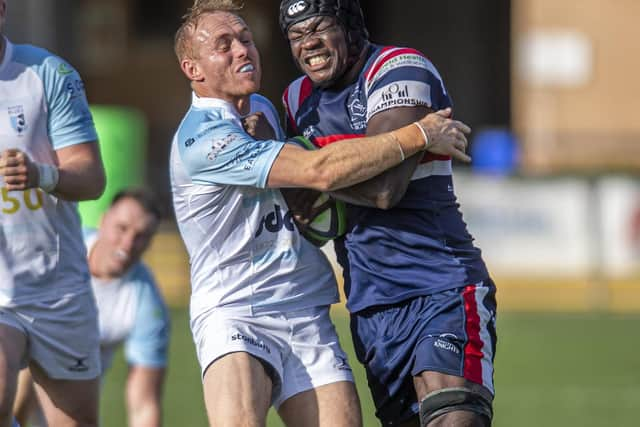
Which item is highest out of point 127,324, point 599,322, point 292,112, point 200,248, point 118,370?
point 292,112

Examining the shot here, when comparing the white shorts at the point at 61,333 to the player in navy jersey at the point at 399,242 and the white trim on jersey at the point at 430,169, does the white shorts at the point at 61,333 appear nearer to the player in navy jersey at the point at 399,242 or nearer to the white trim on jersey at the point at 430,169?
the player in navy jersey at the point at 399,242

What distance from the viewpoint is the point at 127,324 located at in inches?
313

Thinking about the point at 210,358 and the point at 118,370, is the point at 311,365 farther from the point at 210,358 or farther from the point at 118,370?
the point at 118,370

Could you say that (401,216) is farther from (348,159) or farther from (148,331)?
(148,331)

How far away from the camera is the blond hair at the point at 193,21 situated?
577cm

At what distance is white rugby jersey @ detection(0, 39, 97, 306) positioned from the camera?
5953 millimetres

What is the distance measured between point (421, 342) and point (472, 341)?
209mm

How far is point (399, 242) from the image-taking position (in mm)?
5664

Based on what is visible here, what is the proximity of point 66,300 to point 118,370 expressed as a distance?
6.35m

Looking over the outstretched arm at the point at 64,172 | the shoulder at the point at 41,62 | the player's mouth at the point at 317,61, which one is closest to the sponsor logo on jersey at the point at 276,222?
the player's mouth at the point at 317,61

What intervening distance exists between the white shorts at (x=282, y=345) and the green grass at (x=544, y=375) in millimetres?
3905

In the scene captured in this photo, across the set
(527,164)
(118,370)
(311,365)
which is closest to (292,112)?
(311,365)

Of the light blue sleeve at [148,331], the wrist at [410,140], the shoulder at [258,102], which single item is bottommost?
the light blue sleeve at [148,331]

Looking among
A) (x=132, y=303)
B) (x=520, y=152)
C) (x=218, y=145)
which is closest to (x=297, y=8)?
(x=218, y=145)
